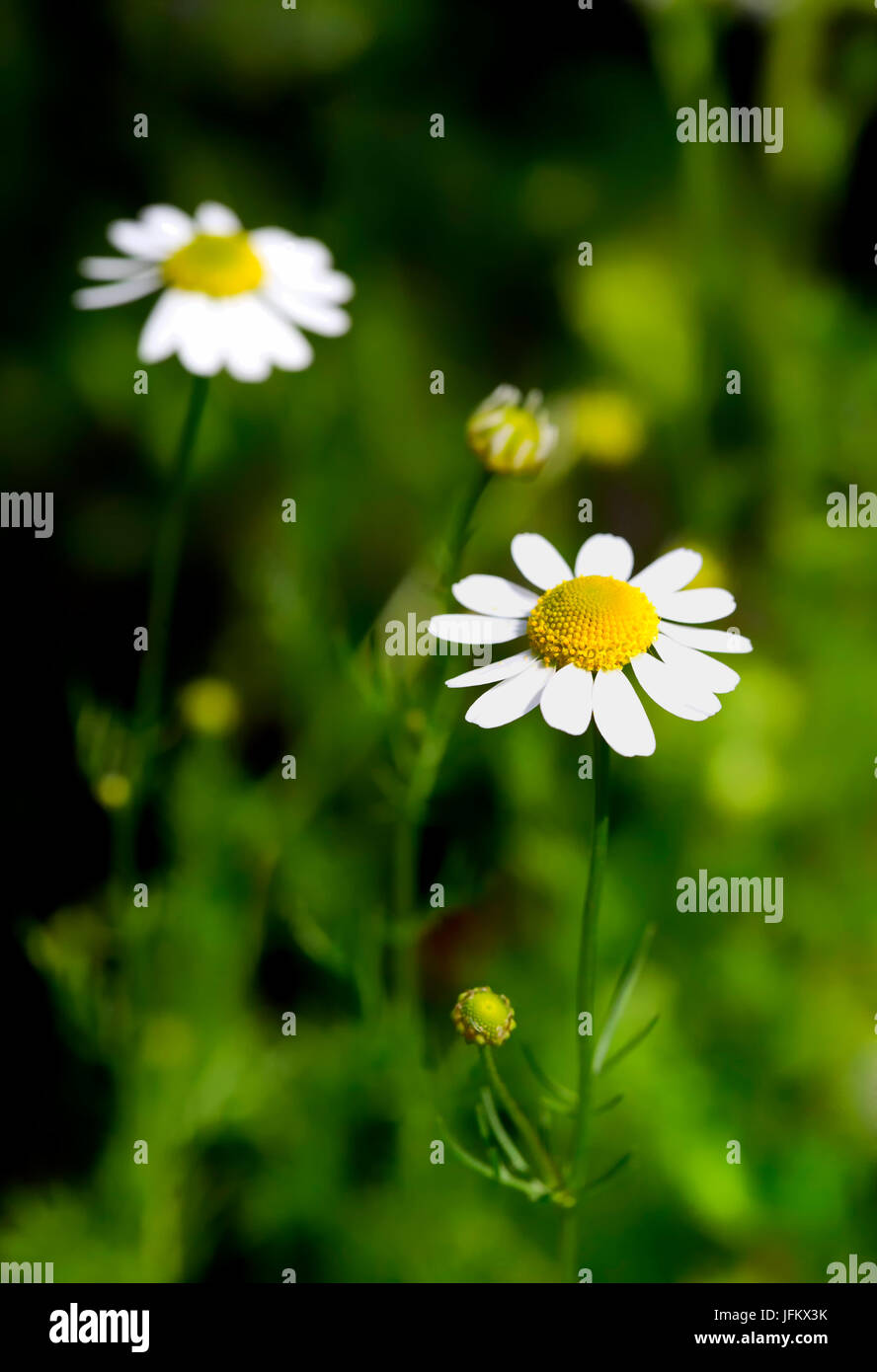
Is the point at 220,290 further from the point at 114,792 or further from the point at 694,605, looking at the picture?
the point at 694,605

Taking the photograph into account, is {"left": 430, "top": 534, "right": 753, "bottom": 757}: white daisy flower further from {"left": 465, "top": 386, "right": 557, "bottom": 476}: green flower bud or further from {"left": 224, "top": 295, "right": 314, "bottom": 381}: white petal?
{"left": 224, "top": 295, "right": 314, "bottom": 381}: white petal

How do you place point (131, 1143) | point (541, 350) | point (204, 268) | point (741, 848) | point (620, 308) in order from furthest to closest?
point (541, 350) → point (620, 308) → point (741, 848) → point (131, 1143) → point (204, 268)

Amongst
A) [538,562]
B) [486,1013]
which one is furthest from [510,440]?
[486,1013]

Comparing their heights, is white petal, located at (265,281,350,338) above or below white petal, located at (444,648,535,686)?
above

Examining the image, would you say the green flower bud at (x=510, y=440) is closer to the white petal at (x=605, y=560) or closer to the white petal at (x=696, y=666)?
the white petal at (x=605, y=560)

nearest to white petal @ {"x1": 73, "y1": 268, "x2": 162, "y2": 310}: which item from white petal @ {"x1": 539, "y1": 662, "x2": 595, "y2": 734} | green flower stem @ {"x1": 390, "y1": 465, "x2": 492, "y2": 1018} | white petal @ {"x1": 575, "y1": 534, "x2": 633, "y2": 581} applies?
green flower stem @ {"x1": 390, "y1": 465, "x2": 492, "y2": 1018}

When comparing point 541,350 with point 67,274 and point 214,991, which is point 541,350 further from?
point 214,991

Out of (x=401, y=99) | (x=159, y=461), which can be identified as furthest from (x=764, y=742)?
(x=401, y=99)

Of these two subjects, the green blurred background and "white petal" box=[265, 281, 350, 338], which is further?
the green blurred background
